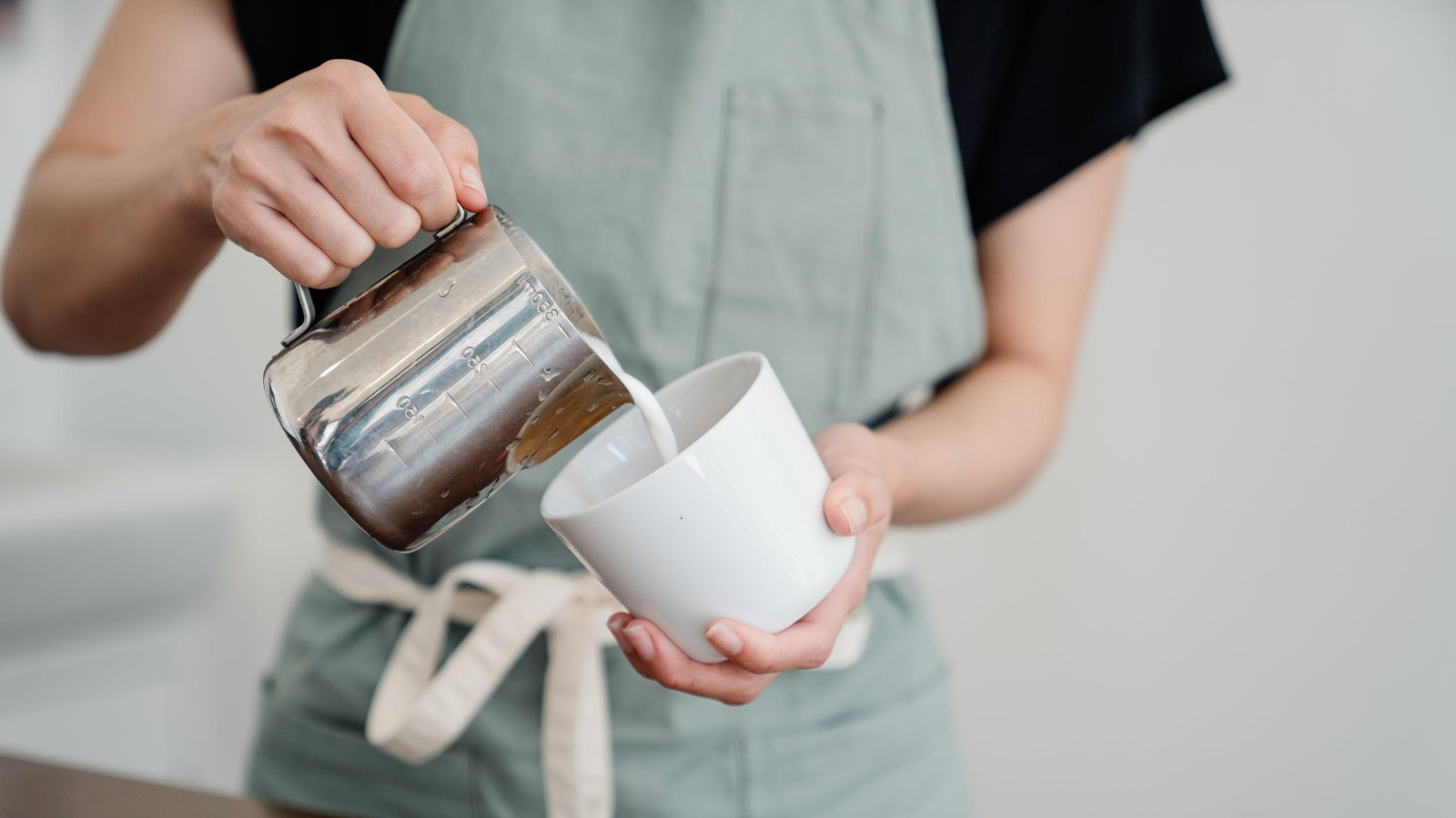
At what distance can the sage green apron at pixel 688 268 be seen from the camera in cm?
57

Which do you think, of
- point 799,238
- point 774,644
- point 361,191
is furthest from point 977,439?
point 361,191

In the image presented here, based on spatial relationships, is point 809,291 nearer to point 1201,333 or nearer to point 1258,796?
point 1201,333

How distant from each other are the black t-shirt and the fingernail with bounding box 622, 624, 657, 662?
39cm

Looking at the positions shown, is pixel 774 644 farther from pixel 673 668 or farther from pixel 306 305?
pixel 306 305

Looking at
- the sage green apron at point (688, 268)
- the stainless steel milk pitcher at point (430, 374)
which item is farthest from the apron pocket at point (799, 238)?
the stainless steel milk pitcher at point (430, 374)

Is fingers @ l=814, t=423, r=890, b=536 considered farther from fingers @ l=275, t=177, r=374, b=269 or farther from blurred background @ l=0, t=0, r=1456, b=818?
blurred background @ l=0, t=0, r=1456, b=818

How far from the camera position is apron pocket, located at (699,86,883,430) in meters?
0.58

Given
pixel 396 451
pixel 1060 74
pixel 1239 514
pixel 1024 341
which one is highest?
pixel 396 451

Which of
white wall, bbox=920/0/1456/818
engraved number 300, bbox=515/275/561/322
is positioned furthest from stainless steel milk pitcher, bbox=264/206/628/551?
white wall, bbox=920/0/1456/818

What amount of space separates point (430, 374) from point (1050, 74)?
0.45m

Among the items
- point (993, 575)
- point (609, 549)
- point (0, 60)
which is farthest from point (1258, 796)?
point (0, 60)

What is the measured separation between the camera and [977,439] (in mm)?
607

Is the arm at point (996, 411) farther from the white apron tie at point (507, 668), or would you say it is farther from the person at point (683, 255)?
the white apron tie at point (507, 668)

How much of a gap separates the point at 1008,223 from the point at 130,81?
51cm
